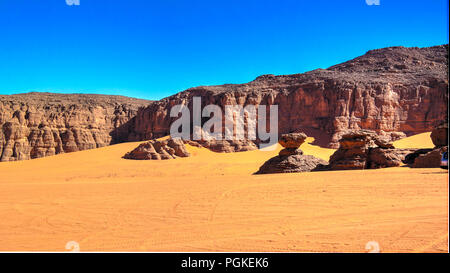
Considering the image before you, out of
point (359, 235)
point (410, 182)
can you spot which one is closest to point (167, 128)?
point (410, 182)

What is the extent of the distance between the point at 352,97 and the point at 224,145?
15.8 m

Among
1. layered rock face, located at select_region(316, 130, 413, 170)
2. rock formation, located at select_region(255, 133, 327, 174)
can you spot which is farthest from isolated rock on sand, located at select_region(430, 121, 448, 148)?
rock formation, located at select_region(255, 133, 327, 174)

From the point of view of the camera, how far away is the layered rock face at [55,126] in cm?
4159

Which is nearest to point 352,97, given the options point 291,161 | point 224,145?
point 224,145

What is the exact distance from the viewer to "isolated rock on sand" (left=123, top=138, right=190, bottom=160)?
26891 mm

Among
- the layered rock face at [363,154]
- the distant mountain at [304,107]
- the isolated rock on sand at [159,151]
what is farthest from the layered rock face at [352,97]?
the layered rock face at [363,154]

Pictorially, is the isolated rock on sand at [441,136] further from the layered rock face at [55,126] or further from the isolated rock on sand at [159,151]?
the layered rock face at [55,126]

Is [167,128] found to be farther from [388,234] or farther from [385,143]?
[388,234]

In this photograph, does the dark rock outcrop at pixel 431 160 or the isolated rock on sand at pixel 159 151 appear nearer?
the dark rock outcrop at pixel 431 160

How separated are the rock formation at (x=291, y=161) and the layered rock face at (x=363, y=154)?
0.86 metres

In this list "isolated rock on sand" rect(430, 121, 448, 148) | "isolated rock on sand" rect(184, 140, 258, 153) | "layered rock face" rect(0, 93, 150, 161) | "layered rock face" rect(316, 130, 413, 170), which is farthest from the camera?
"layered rock face" rect(0, 93, 150, 161)

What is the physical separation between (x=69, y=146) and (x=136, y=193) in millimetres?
38768

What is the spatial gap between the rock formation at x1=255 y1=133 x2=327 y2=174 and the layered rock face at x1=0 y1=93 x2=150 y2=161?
3656 cm

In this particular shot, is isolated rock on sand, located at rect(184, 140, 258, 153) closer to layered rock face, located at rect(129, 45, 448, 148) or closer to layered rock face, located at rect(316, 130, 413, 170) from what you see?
layered rock face, located at rect(129, 45, 448, 148)
